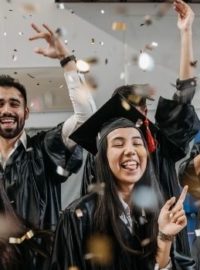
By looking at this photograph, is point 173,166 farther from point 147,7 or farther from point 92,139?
point 147,7

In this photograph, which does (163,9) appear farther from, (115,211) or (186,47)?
(115,211)

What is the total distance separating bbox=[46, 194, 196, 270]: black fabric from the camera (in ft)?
4.23

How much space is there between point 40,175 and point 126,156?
34cm

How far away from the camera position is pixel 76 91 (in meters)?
1.50

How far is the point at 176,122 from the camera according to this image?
1.53 m

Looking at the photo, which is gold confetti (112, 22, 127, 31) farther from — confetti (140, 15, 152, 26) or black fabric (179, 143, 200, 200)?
black fabric (179, 143, 200, 200)

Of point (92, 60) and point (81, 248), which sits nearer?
point (81, 248)

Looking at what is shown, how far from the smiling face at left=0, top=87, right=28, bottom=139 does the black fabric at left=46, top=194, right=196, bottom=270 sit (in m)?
0.35

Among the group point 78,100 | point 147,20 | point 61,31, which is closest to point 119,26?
point 147,20

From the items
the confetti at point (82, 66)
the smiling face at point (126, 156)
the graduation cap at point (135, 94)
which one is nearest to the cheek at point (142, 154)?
the smiling face at point (126, 156)

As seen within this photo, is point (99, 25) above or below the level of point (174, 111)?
above

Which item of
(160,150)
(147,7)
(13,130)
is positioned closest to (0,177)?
(13,130)

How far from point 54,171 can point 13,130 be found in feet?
0.59

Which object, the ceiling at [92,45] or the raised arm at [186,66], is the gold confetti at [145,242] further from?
the ceiling at [92,45]
